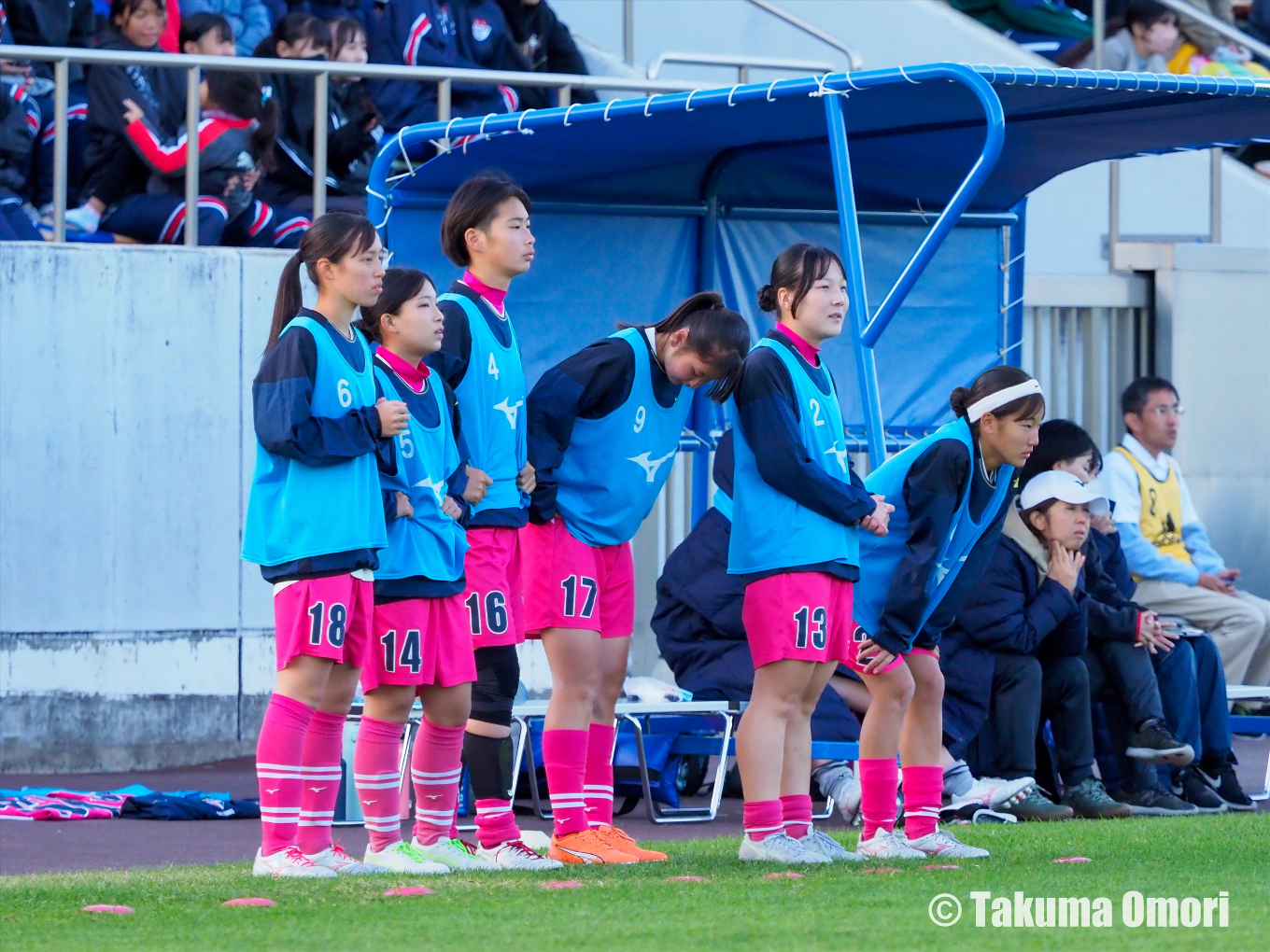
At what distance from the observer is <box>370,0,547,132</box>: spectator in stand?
10.4 meters

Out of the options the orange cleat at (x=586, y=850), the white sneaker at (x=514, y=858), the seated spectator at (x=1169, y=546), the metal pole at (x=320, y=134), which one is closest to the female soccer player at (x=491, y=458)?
the white sneaker at (x=514, y=858)

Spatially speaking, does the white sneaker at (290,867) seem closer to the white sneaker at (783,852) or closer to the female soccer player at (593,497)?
the female soccer player at (593,497)

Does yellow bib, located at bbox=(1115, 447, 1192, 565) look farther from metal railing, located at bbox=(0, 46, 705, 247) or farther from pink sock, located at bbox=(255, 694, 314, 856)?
pink sock, located at bbox=(255, 694, 314, 856)

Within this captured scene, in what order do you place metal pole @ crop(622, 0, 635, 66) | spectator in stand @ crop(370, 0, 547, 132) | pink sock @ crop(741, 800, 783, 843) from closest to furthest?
pink sock @ crop(741, 800, 783, 843), spectator in stand @ crop(370, 0, 547, 132), metal pole @ crop(622, 0, 635, 66)

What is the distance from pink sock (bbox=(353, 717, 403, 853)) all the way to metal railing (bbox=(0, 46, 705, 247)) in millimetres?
4678

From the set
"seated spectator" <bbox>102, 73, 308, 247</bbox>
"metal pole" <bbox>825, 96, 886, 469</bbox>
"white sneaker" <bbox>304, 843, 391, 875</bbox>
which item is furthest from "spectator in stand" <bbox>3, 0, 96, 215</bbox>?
"white sneaker" <bbox>304, 843, 391, 875</bbox>

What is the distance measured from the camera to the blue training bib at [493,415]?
5.86 meters

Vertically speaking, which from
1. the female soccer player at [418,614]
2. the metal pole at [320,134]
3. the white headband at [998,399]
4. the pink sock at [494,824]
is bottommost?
the pink sock at [494,824]

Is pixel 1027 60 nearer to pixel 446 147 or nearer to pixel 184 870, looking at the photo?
pixel 446 147

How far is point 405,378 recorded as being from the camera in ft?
18.8

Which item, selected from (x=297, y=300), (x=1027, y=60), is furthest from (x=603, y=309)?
(x=1027, y=60)

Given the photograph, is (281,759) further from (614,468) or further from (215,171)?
(215,171)

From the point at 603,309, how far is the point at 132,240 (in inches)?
92.3

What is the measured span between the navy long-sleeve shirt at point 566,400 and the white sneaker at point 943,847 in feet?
4.75
